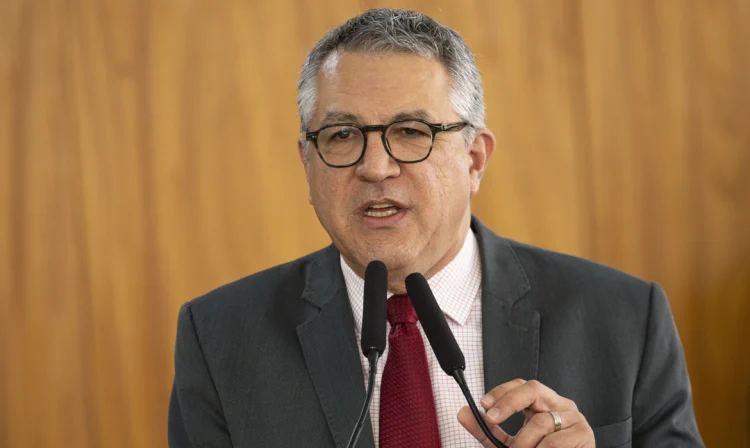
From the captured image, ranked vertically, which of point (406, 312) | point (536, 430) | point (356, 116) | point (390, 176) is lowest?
point (536, 430)

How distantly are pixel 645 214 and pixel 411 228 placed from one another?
1280mm

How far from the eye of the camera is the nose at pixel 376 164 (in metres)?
1.64

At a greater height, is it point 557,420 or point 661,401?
point 557,420

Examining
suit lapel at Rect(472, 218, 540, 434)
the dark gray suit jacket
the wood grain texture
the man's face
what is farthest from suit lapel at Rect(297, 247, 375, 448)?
the wood grain texture

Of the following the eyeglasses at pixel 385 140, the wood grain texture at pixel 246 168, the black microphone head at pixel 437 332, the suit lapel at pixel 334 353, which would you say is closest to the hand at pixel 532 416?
the black microphone head at pixel 437 332

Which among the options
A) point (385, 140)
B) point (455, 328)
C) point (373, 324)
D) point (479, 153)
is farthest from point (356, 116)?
point (373, 324)

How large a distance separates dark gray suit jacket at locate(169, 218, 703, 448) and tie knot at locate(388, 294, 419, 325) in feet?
0.34

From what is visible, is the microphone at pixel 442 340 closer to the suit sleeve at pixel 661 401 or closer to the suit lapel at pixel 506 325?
the suit lapel at pixel 506 325

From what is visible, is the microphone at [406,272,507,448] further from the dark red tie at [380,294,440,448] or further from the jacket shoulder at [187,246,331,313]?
the jacket shoulder at [187,246,331,313]

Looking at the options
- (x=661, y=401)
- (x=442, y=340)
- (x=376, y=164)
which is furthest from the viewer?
(x=661, y=401)

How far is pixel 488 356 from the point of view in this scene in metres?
1.73

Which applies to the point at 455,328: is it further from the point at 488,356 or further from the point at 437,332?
the point at 437,332

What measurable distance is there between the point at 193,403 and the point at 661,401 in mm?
928

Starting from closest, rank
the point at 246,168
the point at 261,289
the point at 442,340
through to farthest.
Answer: the point at 442,340 → the point at 261,289 → the point at 246,168
